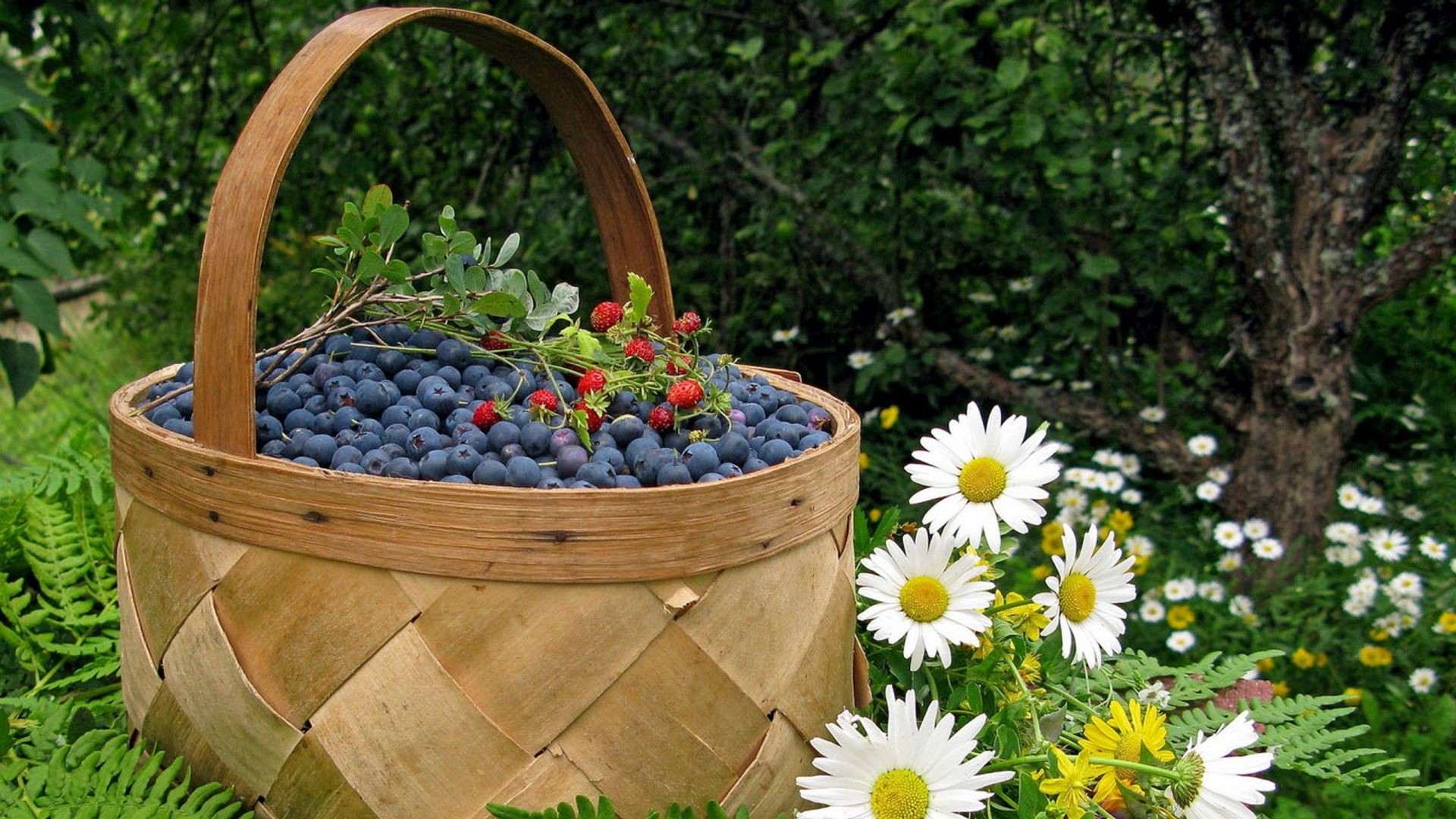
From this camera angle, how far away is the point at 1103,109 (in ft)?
8.05

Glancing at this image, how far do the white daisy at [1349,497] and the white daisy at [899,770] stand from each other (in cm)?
148

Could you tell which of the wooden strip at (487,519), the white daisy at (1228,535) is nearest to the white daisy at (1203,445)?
the white daisy at (1228,535)

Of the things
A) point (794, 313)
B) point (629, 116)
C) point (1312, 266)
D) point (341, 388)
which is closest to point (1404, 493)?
point (1312, 266)

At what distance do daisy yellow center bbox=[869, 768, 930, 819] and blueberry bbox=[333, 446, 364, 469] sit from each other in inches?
17.8

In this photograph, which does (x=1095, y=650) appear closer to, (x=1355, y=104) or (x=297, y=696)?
(x=297, y=696)

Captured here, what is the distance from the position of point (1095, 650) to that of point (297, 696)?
66 centimetres

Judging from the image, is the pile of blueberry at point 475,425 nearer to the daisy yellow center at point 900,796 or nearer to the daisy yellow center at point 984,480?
the daisy yellow center at point 984,480

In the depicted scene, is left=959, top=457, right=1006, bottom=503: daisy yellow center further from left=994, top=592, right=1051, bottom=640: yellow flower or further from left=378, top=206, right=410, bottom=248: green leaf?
left=378, top=206, right=410, bottom=248: green leaf

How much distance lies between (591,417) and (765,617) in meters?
0.20

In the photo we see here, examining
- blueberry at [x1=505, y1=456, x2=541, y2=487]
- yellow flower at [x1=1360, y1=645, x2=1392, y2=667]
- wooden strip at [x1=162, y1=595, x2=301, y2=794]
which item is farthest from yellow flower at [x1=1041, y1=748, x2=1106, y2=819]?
yellow flower at [x1=1360, y1=645, x2=1392, y2=667]

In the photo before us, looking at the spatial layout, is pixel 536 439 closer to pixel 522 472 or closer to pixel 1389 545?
pixel 522 472

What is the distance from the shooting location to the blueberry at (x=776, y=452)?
2.84ft

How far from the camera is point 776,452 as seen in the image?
34.1 inches

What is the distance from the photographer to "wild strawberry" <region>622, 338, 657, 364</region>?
3.08 feet
